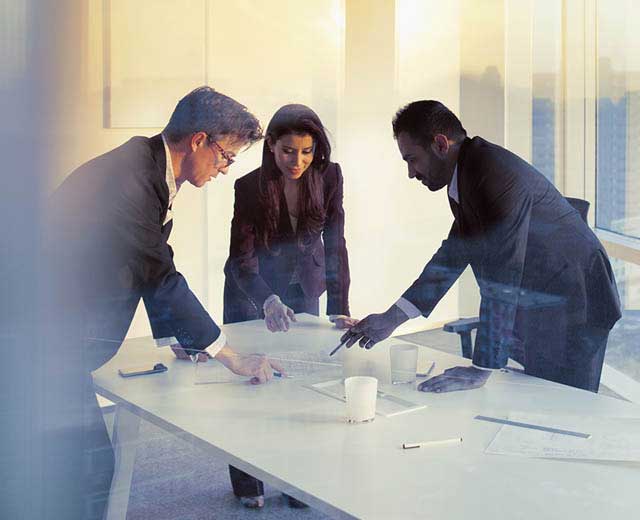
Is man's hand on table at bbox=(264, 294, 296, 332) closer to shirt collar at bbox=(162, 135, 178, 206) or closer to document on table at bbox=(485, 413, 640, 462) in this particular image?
shirt collar at bbox=(162, 135, 178, 206)

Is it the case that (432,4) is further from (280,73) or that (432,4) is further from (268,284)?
(268,284)

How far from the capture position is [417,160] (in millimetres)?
1785

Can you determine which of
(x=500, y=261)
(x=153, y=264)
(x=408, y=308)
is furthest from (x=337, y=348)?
(x=153, y=264)

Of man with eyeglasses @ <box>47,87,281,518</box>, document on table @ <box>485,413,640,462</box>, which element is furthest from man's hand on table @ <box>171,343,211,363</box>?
document on table @ <box>485,413,640,462</box>

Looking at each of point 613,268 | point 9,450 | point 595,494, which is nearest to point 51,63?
point 9,450

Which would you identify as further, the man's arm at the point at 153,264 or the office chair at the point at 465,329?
the office chair at the point at 465,329

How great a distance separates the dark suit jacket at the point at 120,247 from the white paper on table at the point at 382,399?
284mm

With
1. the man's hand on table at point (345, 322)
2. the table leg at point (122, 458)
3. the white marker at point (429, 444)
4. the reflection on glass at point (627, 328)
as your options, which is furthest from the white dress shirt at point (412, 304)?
the table leg at point (122, 458)

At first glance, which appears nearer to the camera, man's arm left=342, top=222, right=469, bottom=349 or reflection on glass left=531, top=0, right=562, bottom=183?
reflection on glass left=531, top=0, right=562, bottom=183

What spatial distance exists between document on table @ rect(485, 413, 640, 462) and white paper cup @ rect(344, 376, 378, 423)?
23 cm

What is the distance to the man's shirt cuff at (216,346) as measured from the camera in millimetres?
1729

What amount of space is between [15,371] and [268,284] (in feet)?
2.23

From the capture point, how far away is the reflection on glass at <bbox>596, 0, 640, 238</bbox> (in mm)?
1601

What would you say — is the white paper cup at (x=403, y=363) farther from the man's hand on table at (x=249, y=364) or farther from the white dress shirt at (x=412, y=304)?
the man's hand on table at (x=249, y=364)
